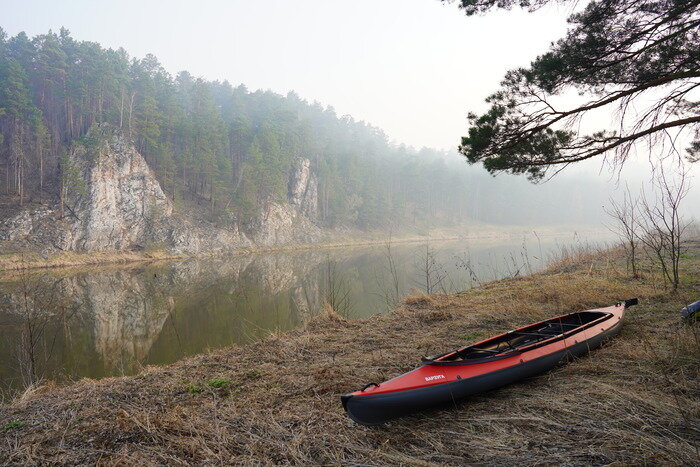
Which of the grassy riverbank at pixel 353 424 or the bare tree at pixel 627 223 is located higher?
the bare tree at pixel 627 223

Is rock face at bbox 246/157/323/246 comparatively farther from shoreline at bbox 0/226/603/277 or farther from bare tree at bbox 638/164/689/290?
bare tree at bbox 638/164/689/290

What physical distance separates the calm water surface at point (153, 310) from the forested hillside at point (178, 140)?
1633 cm

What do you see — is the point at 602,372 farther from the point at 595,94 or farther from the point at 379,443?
the point at 595,94

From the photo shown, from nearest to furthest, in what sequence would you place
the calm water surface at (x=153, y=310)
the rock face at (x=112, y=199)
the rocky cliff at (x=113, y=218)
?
the calm water surface at (x=153, y=310) < the rocky cliff at (x=113, y=218) < the rock face at (x=112, y=199)

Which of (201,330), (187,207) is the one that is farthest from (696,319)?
(187,207)

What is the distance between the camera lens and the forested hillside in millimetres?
29078

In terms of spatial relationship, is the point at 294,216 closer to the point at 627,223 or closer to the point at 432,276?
the point at 432,276

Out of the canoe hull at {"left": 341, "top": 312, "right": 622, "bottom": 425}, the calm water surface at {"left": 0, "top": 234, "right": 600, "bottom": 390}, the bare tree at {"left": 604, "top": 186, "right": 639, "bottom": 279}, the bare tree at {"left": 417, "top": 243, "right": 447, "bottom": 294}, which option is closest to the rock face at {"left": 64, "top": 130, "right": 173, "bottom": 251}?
the calm water surface at {"left": 0, "top": 234, "right": 600, "bottom": 390}

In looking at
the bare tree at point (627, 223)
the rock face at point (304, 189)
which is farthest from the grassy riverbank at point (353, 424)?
the rock face at point (304, 189)

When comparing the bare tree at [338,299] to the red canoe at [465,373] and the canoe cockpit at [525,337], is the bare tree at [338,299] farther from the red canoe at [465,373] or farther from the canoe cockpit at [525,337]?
the red canoe at [465,373]

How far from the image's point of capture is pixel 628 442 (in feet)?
7.27

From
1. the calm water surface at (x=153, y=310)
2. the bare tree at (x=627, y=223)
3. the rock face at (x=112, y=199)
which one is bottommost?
the calm water surface at (x=153, y=310)

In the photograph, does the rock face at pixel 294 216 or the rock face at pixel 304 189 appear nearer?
the rock face at pixel 294 216

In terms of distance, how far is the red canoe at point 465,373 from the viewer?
296 cm
